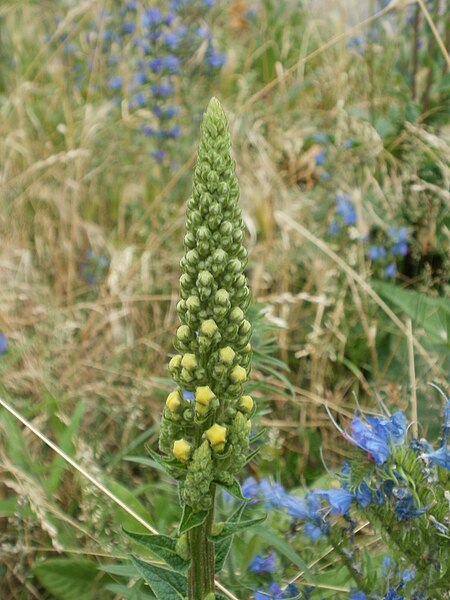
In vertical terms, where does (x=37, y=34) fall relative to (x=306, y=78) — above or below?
above

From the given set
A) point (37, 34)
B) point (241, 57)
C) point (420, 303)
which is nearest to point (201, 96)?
point (241, 57)

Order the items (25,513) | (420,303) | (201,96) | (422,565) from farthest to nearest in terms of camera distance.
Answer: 1. (201,96)
2. (420,303)
3. (25,513)
4. (422,565)

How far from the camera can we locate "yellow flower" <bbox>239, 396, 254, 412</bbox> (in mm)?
1121

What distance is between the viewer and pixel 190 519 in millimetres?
1097

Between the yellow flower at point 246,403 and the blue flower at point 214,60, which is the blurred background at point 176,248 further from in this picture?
the yellow flower at point 246,403

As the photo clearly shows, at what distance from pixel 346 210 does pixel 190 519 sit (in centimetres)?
202

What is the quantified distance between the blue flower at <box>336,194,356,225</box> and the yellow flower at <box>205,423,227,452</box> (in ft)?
6.41

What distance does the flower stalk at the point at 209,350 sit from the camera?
3.39ft

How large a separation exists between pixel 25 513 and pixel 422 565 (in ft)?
3.14

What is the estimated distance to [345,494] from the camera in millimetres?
1323

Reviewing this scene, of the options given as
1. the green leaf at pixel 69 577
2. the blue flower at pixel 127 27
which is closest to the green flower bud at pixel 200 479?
the green leaf at pixel 69 577

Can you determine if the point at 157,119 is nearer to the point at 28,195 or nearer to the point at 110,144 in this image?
the point at 110,144

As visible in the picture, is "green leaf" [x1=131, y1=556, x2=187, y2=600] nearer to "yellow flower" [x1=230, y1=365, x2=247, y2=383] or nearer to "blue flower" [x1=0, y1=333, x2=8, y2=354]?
"yellow flower" [x1=230, y1=365, x2=247, y2=383]

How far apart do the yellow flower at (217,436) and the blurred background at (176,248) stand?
56cm
